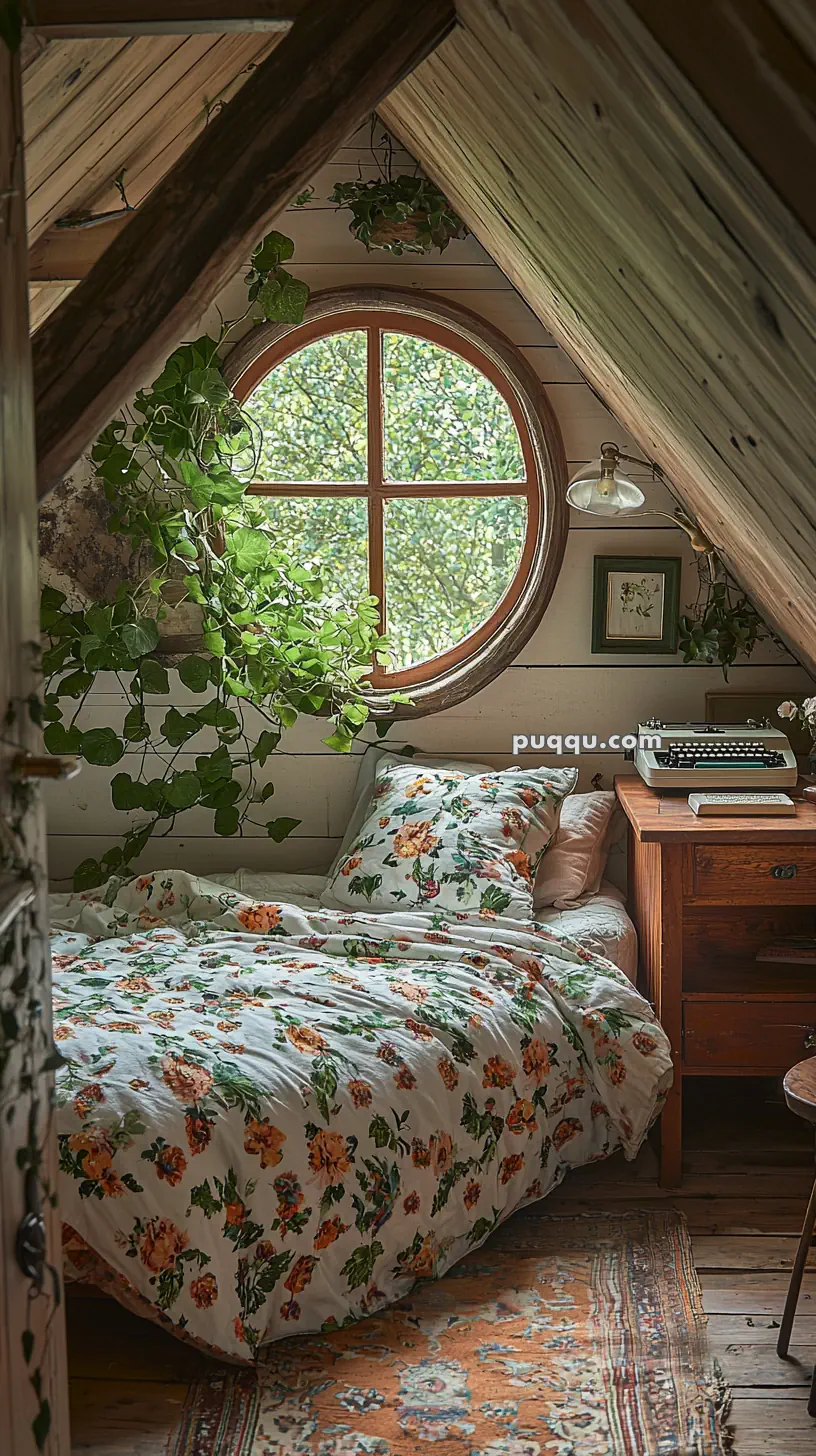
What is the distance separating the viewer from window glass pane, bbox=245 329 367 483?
366 cm

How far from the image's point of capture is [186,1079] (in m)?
2.20

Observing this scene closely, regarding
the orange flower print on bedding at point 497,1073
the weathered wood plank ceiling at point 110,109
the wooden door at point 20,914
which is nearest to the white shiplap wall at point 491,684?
the weathered wood plank ceiling at point 110,109

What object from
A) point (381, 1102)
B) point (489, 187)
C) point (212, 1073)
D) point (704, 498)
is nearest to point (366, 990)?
point (381, 1102)

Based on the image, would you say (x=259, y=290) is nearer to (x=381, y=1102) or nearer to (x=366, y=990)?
(x=366, y=990)

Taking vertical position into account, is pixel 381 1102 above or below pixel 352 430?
below

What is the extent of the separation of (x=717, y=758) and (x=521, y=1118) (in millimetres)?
1038

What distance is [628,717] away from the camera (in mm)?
3613

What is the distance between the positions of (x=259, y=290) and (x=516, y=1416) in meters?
2.71

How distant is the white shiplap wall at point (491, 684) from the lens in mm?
3514

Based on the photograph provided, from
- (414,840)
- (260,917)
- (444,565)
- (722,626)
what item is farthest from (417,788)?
(722,626)

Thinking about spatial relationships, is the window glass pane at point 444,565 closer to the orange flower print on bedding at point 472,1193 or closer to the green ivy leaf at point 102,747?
the green ivy leaf at point 102,747

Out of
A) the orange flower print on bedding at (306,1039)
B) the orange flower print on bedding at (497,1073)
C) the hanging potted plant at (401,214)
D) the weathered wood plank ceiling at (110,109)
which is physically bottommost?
the orange flower print on bedding at (497,1073)

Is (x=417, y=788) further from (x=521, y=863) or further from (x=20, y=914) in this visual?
(x=20, y=914)

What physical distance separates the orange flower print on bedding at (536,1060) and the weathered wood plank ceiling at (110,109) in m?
1.83
